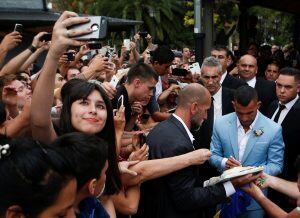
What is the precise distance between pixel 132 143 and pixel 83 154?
5.63ft

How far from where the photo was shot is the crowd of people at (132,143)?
6.78ft

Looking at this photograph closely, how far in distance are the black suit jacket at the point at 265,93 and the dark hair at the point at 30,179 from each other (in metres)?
5.18

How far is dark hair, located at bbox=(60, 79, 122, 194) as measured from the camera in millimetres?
3047

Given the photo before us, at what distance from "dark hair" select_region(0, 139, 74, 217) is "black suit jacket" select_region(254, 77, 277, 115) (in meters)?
5.18

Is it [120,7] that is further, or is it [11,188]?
[120,7]

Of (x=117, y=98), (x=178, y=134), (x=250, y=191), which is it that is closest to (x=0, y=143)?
(x=178, y=134)

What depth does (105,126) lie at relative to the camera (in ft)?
10.4

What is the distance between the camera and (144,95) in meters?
5.21

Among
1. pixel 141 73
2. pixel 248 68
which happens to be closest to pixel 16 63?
pixel 141 73

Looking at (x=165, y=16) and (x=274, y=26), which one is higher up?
(x=165, y=16)

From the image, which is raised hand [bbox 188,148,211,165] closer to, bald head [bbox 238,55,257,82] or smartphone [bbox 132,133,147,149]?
smartphone [bbox 132,133,147,149]

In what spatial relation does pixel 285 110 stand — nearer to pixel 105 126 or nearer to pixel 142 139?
pixel 142 139

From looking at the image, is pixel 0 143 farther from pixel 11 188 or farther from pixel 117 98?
pixel 117 98

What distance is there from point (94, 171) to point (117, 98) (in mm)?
2726
